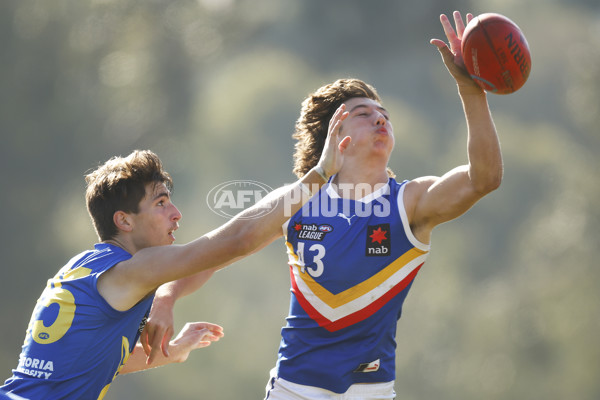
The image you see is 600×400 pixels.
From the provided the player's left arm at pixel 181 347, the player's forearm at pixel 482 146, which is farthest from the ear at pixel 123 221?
the player's forearm at pixel 482 146

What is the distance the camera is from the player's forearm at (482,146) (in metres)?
3.31

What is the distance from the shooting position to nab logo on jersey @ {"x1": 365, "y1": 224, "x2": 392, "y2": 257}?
12.4 feet

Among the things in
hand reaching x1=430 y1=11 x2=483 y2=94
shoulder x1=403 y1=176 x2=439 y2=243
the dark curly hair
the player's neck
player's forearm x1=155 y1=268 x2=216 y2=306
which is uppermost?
the dark curly hair

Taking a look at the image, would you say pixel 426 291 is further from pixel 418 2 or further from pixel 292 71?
pixel 418 2

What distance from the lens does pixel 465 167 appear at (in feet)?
11.5

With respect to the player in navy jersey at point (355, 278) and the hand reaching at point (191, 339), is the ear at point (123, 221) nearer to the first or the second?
the player in navy jersey at point (355, 278)

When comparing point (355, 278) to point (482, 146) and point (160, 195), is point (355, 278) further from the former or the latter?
point (160, 195)

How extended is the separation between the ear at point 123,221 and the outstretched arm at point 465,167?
4.80ft

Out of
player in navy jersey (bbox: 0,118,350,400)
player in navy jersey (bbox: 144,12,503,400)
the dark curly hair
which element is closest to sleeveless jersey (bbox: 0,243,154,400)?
player in navy jersey (bbox: 0,118,350,400)

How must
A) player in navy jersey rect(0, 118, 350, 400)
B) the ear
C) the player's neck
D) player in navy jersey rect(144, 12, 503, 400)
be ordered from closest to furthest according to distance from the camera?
player in navy jersey rect(0, 118, 350, 400) < the ear < player in navy jersey rect(144, 12, 503, 400) < the player's neck

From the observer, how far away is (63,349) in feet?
10.5

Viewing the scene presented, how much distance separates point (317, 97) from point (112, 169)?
5.33ft

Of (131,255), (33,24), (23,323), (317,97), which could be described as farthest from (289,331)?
(33,24)

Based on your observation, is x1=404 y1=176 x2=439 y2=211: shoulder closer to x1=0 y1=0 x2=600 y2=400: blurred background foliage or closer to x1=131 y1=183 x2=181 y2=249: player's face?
x1=131 y1=183 x2=181 y2=249: player's face
